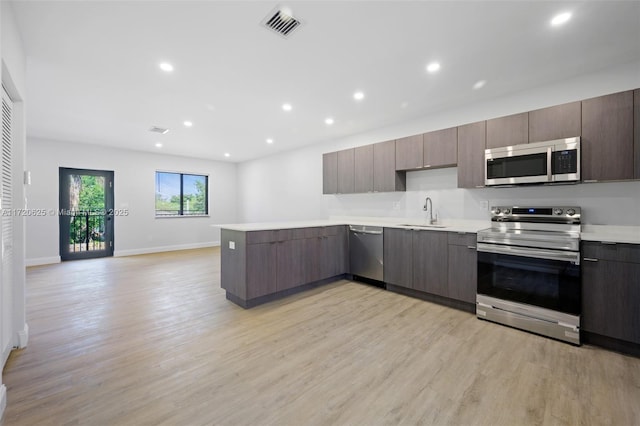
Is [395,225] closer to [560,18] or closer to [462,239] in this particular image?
[462,239]

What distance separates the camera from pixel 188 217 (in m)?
7.88

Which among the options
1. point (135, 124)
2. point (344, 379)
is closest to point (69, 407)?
point (344, 379)

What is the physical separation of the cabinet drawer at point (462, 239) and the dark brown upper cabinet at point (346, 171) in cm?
195

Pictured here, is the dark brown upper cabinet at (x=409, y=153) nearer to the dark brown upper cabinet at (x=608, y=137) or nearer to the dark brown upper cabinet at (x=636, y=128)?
the dark brown upper cabinet at (x=608, y=137)

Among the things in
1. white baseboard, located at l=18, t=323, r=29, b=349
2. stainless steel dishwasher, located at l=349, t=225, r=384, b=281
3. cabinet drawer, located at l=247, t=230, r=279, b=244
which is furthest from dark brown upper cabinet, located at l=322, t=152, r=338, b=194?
white baseboard, located at l=18, t=323, r=29, b=349

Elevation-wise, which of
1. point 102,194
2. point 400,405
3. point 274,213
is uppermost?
point 102,194

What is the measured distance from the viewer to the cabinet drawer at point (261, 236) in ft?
10.4

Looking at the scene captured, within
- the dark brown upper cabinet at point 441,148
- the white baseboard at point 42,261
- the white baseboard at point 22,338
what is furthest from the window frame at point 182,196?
the dark brown upper cabinet at point 441,148

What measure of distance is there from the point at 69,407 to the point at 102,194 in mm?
6288

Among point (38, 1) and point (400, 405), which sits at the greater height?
point (38, 1)

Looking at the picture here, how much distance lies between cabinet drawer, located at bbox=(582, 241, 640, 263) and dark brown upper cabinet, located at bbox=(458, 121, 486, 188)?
46.3 inches

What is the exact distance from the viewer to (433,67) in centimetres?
282

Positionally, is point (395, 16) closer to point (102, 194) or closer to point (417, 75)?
point (417, 75)

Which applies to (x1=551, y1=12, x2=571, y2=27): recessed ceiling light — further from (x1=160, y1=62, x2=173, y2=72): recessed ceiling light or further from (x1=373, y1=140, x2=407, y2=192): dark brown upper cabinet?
(x1=160, y1=62, x2=173, y2=72): recessed ceiling light
